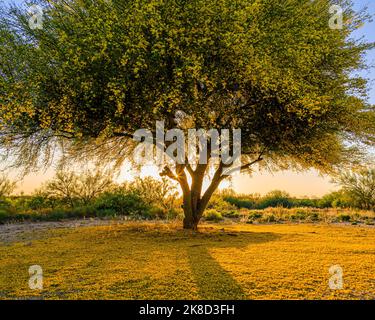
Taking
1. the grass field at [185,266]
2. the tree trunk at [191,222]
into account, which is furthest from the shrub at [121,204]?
the grass field at [185,266]

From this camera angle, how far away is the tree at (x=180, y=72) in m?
9.91

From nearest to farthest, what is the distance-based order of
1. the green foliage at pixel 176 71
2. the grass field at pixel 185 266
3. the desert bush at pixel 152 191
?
the grass field at pixel 185 266, the green foliage at pixel 176 71, the desert bush at pixel 152 191

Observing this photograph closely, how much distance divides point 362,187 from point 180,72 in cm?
2447

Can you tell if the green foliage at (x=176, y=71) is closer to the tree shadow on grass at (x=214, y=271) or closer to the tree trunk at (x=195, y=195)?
the tree trunk at (x=195, y=195)

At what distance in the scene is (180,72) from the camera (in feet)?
31.6

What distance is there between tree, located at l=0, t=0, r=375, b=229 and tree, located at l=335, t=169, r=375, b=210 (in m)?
17.0

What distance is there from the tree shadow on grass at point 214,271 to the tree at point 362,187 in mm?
19094

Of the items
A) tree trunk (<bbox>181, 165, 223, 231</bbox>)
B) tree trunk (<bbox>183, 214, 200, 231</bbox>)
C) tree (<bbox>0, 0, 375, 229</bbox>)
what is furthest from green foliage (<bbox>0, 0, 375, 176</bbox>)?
tree trunk (<bbox>183, 214, 200, 231</bbox>)

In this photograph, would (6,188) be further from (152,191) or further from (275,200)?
(275,200)

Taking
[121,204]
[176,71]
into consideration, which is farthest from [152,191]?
[176,71]

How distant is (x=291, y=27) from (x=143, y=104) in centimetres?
470
